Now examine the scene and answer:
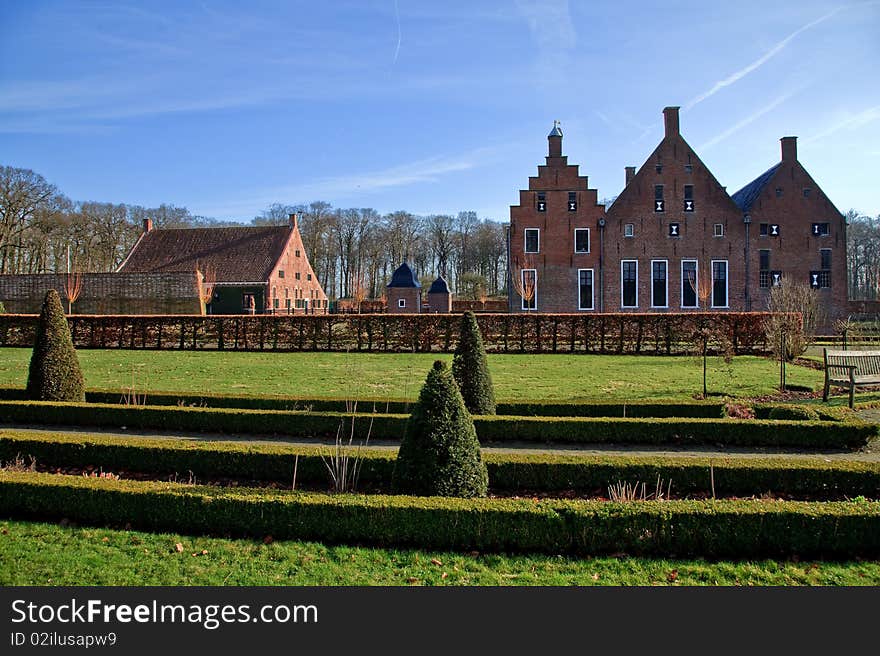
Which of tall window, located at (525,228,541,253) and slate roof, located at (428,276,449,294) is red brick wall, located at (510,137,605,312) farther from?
slate roof, located at (428,276,449,294)

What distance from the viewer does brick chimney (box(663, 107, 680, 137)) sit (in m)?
33.6

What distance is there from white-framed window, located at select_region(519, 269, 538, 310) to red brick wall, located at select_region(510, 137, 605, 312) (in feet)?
0.64

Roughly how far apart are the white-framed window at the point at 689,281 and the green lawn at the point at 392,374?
1424cm

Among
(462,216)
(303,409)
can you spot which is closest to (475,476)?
(303,409)

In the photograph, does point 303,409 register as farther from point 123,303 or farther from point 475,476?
point 123,303

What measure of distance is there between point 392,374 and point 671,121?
26.4 metres

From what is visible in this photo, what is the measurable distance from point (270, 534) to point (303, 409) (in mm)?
5553

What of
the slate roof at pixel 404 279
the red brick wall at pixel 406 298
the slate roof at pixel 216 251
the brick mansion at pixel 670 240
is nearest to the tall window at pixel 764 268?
the brick mansion at pixel 670 240

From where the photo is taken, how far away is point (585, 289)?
34625 mm

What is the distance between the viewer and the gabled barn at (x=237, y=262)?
42.1 meters

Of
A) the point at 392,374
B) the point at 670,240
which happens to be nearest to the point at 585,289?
the point at 670,240

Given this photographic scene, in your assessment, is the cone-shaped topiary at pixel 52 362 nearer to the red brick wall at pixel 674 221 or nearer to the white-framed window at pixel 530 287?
the white-framed window at pixel 530 287

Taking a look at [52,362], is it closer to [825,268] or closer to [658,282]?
[658,282]

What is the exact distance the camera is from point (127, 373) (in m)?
16.0
